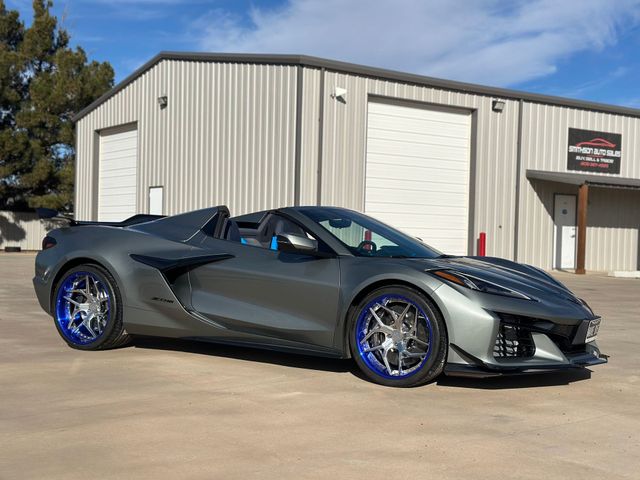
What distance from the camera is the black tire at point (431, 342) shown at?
4.38 metres

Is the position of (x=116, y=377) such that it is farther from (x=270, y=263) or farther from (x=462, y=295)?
(x=462, y=295)

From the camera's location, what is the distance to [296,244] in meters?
4.72

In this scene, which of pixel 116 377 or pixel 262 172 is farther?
pixel 262 172

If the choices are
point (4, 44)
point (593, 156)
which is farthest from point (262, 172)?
point (4, 44)

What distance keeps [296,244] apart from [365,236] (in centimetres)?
67

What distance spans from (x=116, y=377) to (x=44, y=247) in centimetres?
192

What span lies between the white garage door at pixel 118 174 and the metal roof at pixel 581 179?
39.6 ft

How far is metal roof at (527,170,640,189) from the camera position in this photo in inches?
826

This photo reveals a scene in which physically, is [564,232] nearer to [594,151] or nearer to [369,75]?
[594,151]

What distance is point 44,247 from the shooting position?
20.0ft

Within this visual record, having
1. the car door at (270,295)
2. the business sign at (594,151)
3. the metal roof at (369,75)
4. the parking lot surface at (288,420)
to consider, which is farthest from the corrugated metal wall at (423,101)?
the parking lot surface at (288,420)

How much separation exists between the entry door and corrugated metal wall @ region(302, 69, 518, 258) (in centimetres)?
209

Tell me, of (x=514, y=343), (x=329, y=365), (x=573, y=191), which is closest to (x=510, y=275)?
(x=514, y=343)

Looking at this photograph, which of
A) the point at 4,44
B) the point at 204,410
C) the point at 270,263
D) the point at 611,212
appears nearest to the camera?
the point at 204,410
